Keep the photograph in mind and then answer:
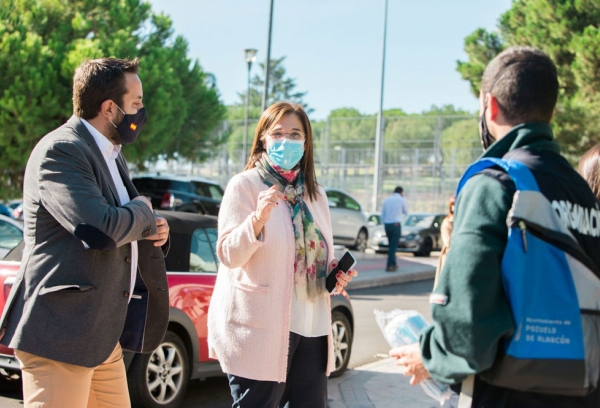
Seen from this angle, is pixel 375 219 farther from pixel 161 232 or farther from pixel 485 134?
pixel 485 134

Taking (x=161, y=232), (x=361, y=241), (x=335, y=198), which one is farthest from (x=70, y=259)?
(x=361, y=241)

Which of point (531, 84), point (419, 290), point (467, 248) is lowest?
point (419, 290)

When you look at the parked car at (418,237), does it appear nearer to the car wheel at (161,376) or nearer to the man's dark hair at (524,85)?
the car wheel at (161,376)

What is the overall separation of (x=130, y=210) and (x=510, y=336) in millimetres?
1548

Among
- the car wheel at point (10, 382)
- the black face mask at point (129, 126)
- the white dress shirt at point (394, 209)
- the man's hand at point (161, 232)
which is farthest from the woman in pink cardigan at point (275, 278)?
the white dress shirt at point (394, 209)

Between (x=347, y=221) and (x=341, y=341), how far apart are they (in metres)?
13.9

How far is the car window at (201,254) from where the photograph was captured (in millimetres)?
5332

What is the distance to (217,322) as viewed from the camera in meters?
3.03

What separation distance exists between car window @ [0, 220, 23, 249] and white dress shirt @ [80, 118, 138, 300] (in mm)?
4916

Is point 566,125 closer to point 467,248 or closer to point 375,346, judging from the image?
point 375,346

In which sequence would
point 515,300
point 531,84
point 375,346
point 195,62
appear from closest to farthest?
point 515,300
point 531,84
point 375,346
point 195,62

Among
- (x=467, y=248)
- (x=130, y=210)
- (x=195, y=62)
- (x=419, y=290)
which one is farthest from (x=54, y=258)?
(x=195, y=62)

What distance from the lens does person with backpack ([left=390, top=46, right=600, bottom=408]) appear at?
5.61 feet

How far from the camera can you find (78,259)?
2.42m
